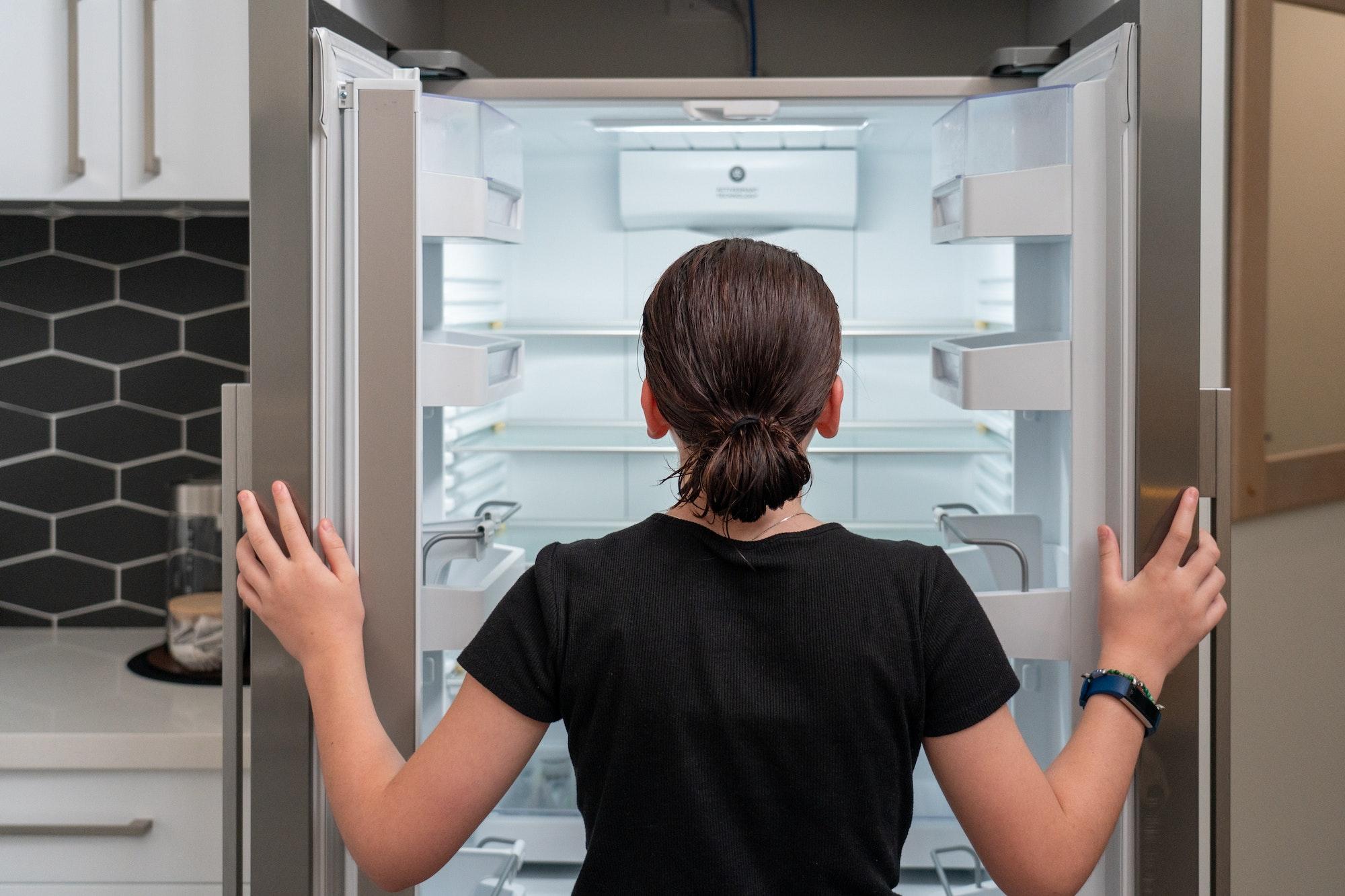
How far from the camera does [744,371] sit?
2.39 feet

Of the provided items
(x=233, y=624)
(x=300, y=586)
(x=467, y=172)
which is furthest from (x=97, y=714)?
(x=467, y=172)

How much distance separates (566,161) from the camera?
1641 mm

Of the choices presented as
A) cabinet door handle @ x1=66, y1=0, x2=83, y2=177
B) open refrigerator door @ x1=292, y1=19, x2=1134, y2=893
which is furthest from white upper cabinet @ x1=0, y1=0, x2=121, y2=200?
open refrigerator door @ x1=292, y1=19, x2=1134, y2=893

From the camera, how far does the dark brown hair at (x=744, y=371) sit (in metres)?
0.71

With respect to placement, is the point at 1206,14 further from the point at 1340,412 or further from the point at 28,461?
the point at 28,461

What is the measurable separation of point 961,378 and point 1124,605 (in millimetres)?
260

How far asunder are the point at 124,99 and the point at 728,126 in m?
0.76

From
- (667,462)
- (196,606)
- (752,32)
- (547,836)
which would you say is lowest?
(547,836)

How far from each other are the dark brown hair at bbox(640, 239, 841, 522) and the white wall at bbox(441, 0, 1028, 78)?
3.20 feet

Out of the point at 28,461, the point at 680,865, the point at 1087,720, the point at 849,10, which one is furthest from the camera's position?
the point at 28,461

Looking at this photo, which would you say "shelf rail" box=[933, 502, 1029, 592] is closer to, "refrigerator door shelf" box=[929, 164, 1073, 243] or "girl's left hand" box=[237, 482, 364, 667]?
"refrigerator door shelf" box=[929, 164, 1073, 243]

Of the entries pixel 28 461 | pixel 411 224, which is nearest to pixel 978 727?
pixel 411 224

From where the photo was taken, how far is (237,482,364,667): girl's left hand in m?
0.91

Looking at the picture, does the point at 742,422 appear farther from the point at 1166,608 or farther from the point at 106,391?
the point at 106,391
